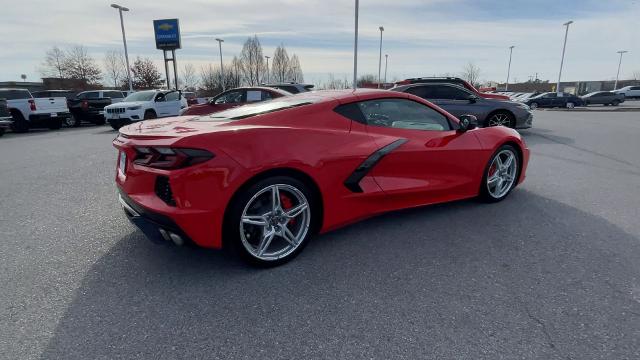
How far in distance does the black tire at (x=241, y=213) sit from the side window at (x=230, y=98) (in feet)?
30.3

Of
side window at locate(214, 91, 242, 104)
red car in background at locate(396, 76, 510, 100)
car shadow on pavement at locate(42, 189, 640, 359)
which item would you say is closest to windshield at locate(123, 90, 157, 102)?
side window at locate(214, 91, 242, 104)

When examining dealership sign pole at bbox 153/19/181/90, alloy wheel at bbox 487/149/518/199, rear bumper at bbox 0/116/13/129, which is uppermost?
dealership sign pole at bbox 153/19/181/90

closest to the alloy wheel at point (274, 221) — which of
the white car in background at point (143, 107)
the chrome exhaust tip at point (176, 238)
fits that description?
the chrome exhaust tip at point (176, 238)

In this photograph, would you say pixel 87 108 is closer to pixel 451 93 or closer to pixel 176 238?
pixel 451 93

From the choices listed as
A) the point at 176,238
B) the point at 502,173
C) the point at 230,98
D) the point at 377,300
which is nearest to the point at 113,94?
the point at 230,98

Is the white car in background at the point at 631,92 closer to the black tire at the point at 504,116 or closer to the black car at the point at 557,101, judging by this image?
the black car at the point at 557,101

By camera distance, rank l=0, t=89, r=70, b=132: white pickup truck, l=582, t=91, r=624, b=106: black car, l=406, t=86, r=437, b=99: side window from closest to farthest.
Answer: l=406, t=86, r=437, b=99: side window < l=0, t=89, r=70, b=132: white pickup truck < l=582, t=91, r=624, b=106: black car

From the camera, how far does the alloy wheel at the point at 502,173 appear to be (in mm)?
4364

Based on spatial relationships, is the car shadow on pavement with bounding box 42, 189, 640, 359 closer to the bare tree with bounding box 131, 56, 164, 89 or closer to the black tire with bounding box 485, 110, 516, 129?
the black tire with bounding box 485, 110, 516, 129

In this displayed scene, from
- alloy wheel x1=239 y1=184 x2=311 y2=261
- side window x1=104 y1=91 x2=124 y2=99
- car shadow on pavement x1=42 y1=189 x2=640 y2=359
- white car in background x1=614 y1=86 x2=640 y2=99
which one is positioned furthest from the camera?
white car in background x1=614 y1=86 x2=640 y2=99

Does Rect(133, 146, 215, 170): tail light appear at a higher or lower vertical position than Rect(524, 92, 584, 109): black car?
higher

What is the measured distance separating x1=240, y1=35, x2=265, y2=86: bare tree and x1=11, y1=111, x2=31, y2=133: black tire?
119ft

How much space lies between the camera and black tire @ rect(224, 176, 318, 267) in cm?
265

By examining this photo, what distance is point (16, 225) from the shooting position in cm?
386
